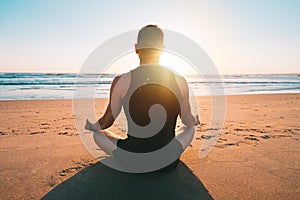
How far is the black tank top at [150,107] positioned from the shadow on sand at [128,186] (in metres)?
0.31

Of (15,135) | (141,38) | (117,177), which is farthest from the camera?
(15,135)

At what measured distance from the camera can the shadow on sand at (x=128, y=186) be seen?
77.8 inches

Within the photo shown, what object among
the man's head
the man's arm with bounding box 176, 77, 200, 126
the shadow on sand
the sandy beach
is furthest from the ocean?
the man's head

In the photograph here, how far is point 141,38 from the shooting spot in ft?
6.81

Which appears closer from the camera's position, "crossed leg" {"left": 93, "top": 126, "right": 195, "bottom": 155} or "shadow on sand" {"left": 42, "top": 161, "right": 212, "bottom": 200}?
"shadow on sand" {"left": 42, "top": 161, "right": 212, "bottom": 200}

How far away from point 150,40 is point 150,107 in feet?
1.95

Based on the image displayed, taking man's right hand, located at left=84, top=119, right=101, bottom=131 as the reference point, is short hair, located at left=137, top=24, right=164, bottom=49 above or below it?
above

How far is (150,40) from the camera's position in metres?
2.05

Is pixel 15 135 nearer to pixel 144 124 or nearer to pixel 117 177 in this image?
pixel 117 177

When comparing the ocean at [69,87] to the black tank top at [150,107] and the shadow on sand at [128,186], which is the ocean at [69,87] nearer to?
the shadow on sand at [128,186]

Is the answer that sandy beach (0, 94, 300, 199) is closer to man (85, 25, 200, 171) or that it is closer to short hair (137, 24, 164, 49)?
man (85, 25, 200, 171)

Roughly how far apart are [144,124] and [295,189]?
1494 millimetres

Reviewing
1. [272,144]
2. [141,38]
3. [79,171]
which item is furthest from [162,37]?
[272,144]

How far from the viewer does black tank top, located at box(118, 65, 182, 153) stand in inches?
81.0
